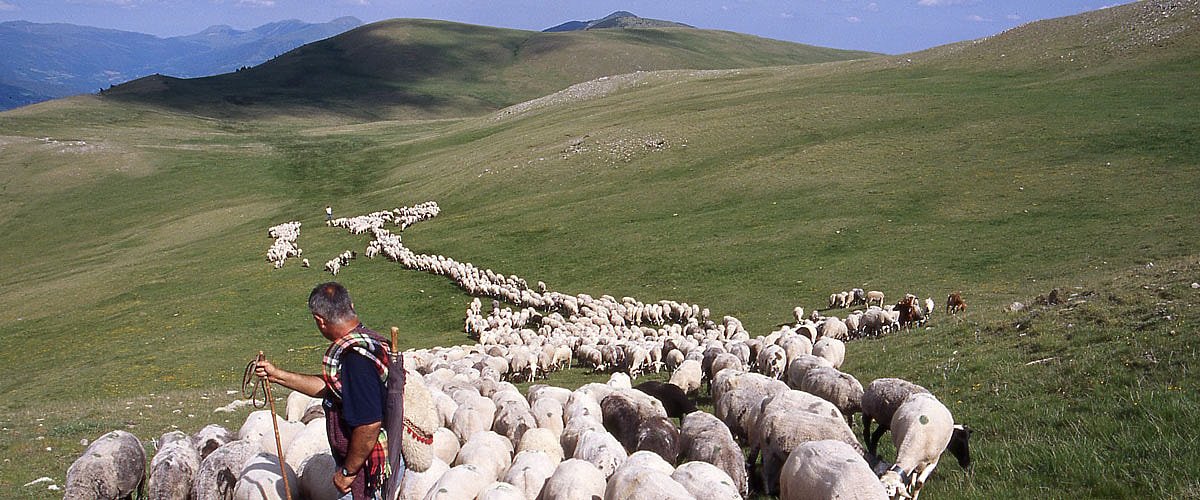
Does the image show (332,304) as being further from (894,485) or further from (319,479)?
(894,485)

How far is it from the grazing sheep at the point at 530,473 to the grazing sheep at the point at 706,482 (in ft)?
4.88

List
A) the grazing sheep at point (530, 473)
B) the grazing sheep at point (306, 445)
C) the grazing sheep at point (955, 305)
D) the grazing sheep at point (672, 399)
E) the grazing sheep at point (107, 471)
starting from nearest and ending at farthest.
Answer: the grazing sheep at point (530, 473)
the grazing sheep at point (306, 445)
the grazing sheep at point (107, 471)
the grazing sheep at point (672, 399)
the grazing sheep at point (955, 305)

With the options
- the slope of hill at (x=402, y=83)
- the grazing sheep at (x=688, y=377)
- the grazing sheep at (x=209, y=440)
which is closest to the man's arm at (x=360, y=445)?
the grazing sheep at (x=209, y=440)

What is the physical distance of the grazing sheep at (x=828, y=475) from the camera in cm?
702

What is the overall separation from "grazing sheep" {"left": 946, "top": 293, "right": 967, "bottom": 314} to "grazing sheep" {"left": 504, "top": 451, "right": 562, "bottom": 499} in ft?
47.8

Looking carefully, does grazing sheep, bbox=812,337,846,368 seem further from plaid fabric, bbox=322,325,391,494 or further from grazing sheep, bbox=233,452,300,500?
plaid fabric, bbox=322,325,391,494

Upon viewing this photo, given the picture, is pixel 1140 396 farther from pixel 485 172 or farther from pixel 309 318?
pixel 485 172

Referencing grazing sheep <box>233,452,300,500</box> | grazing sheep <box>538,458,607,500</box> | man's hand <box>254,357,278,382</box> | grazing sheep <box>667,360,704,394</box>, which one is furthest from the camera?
grazing sheep <box>667,360,704,394</box>

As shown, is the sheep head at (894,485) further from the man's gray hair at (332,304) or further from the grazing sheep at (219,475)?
the grazing sheep at (219,475)

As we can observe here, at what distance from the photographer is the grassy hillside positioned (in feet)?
34.3

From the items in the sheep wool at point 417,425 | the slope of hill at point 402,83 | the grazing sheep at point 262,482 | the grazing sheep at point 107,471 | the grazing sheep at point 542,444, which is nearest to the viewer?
the sheep wool at point 417,425

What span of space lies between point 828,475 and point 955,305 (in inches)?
547

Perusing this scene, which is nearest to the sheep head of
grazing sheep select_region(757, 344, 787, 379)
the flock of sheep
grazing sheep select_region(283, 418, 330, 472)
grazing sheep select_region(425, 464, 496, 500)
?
the flock of sheep

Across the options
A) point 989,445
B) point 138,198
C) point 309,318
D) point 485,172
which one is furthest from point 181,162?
point 989,445
